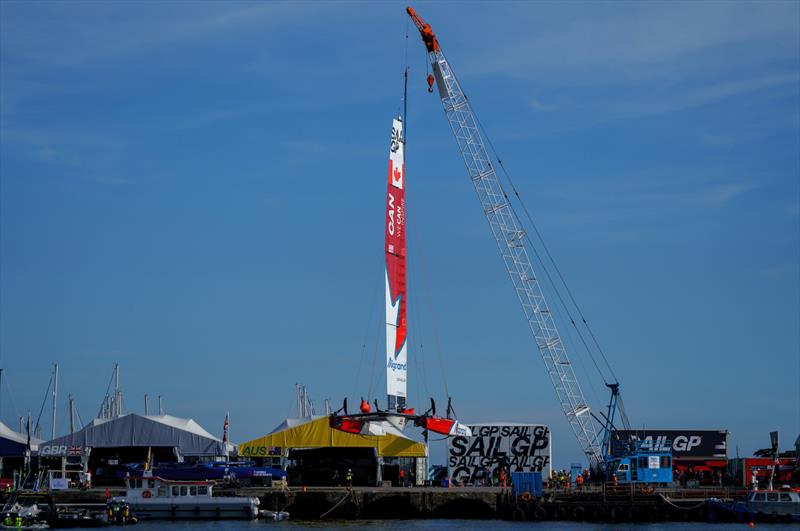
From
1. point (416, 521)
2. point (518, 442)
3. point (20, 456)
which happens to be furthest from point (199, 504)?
point (20, 456)

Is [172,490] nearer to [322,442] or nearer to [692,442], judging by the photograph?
[322,442]

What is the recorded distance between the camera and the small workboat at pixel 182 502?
79188 millimetres

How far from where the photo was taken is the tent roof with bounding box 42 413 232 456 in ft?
343

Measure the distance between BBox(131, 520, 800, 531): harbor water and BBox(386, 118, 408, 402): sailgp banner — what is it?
8212 millimetres

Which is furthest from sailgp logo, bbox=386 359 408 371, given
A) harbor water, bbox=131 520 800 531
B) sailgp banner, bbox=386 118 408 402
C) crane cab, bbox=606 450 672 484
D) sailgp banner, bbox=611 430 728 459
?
sailgp banner, bbox=611 430 728 459

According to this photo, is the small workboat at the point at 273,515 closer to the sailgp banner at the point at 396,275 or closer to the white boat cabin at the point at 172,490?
the white boat cabin at the point at 172,490

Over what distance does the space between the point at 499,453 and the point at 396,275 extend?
74.3 ft

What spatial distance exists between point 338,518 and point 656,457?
22.9m

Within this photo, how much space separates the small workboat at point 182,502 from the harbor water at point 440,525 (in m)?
0.63

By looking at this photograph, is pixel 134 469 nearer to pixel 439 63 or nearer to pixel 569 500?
pixel 569 500

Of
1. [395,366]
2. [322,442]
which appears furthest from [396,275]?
[322,442]

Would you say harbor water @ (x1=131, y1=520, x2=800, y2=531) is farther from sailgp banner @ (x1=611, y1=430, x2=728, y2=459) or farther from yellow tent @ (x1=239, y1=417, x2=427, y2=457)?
sailgp banner @ (x1=611, y1=430, x2=728, y2=459)

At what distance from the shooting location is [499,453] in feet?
309

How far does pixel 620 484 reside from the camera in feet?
285
